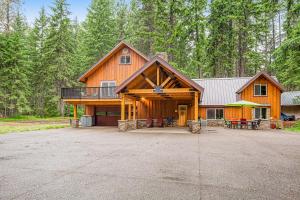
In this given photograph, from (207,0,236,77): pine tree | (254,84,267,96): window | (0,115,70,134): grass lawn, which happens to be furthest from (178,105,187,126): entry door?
(207,0,236,77): pine tree

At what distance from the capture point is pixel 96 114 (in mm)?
22391

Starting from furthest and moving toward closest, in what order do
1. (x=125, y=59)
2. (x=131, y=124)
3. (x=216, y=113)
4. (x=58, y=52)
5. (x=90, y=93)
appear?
(x=58, y=52)
(x=216, y=113)
(x=125, y=59)
(x=90, y=93)
(x=131, y=124)

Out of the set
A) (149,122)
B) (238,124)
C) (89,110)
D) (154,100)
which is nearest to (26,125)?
(89,110)

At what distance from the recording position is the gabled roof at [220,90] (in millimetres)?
22703

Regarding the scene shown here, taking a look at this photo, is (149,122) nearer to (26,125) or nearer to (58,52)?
(26,125)

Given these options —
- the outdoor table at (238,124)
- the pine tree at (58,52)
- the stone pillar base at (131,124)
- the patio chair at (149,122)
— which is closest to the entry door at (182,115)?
the patio chair at (149,122)

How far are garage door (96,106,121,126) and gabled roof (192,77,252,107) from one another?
8.38 meters

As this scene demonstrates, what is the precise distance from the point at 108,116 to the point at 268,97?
50.5 ft

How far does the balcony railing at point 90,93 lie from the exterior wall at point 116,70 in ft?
6.36

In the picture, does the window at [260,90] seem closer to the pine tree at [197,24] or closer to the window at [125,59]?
the pine tree at [197,24]

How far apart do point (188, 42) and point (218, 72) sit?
20.8ft

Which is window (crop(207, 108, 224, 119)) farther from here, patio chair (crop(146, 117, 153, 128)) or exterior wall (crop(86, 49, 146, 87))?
exterior wall (crop(86, 49, 146, 87))

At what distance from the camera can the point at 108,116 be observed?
22141mm

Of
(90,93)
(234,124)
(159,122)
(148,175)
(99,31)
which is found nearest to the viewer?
(148,175)
